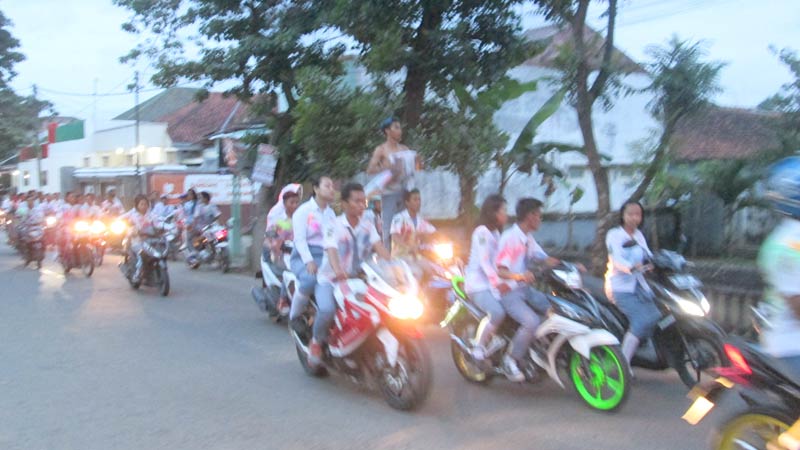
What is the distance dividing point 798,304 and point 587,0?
697 cm

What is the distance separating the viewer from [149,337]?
835 cm

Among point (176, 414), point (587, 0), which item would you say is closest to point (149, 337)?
point (176, 414)

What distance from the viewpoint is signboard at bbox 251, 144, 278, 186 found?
13.2 metres

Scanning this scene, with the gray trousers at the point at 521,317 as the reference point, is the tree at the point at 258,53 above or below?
above

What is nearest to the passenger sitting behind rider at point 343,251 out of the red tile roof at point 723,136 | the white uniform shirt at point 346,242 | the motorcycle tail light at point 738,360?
the white uniform shirt at point 346,242

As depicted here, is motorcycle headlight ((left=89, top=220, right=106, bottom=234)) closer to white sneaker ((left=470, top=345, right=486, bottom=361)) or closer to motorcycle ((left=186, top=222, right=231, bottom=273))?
motorcycle ((left=186, top=222, right=231, bottom=273))

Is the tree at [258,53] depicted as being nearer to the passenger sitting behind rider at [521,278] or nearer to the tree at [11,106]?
the passenger sitting behind rider at [521,278]

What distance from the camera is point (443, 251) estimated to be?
8.36 meters

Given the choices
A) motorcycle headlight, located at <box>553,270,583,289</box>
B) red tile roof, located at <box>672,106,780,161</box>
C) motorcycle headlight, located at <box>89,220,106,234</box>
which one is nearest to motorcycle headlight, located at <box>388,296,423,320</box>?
motorcycle headlight, located at <box>553,270,583,289</box>

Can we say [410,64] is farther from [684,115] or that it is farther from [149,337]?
[149,337]

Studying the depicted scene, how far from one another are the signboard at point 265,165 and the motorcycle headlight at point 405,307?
28.0ft

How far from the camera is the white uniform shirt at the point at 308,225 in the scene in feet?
21.3

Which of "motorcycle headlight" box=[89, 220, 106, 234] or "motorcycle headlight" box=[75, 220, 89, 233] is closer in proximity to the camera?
"motorcycle headlight" box=[75, 220, 89, 233]

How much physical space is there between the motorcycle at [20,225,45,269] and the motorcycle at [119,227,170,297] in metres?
5.56
